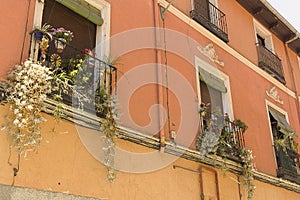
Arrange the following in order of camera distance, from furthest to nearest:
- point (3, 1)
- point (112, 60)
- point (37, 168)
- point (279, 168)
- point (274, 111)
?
point (274, 111) → point (279, 168) → point (112, 60) → point (3, 1) → point (37, 168)

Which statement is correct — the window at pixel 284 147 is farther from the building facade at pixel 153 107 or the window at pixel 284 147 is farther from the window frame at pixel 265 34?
the window frame at pixel 265 34

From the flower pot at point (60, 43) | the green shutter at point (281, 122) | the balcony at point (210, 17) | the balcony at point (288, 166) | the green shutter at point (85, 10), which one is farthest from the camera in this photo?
the green shutter at point (281, 122)

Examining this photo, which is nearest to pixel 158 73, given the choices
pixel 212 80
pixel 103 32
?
pixel 103 32

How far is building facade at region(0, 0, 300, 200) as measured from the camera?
4.79 m

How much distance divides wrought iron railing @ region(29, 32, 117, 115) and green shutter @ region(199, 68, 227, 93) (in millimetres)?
2843

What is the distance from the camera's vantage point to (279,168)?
9148 mm

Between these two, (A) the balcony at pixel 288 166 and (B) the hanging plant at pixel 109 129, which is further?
(A) the balcony at pixel 288 166

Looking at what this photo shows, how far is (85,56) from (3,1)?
4.19ft

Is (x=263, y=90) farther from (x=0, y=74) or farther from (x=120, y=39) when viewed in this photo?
(x=0, y=74)

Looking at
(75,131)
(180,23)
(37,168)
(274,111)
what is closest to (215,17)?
(180,23)

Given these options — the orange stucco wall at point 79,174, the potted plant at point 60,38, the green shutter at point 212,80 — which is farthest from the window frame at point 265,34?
the potted plant at point 60,38

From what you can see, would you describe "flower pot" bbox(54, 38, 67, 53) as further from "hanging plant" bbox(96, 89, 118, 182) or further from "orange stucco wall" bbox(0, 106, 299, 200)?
"orange stucco wall" bbox(0, 106, 299, 200)

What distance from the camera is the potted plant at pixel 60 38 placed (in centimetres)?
510

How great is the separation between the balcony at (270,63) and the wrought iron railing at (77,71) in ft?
20.0
